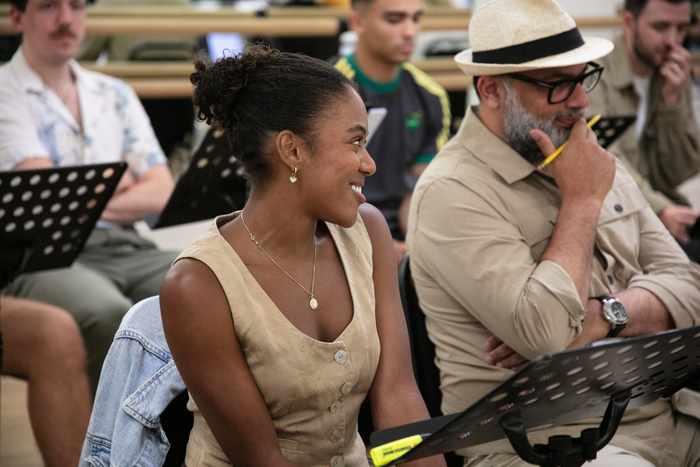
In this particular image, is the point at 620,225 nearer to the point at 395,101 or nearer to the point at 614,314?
the point at 614,314

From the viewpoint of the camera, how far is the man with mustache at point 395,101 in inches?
123

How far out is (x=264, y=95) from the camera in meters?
1.28

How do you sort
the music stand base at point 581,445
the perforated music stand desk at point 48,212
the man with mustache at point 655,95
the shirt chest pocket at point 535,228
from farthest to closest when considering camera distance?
the man with mustache at point 655,95
the perforated music stand desk at point 48,212
the shirt chest pocket at point 535,228
the music stand base at point 581,445

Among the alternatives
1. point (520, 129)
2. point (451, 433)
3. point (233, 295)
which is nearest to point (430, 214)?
point (520, 129)

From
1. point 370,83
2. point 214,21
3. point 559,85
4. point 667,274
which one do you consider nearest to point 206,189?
point 370,83

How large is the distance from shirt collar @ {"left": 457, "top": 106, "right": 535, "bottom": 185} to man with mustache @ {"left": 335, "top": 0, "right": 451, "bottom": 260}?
4.20 feet

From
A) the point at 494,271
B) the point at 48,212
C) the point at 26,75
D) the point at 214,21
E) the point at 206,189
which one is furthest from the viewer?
the point at 214,21

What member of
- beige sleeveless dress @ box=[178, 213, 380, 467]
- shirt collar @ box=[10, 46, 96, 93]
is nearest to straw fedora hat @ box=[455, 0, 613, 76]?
beige sleeveless dress @ box=[178, 213, 380, 467]

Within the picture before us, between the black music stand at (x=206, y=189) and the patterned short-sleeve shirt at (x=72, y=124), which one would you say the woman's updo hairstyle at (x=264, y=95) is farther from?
the patterned short-sleeve shirt at (x=72, y=124)

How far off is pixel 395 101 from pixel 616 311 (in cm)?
186

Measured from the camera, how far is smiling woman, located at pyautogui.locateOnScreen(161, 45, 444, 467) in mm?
1217

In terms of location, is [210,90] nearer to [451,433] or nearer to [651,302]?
[451,433]

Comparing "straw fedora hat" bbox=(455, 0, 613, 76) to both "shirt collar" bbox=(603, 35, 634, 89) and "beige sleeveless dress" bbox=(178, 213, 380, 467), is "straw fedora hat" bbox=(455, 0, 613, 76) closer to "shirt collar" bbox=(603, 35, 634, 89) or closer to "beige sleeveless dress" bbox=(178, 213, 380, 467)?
"beige sleeveless dress" bbox=(178, 213, 380, 467)

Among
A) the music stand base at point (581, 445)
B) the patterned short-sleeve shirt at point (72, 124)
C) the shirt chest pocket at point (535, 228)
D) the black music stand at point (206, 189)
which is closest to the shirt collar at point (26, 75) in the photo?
the patterned short-sleeve shirt at point (72, 124)
